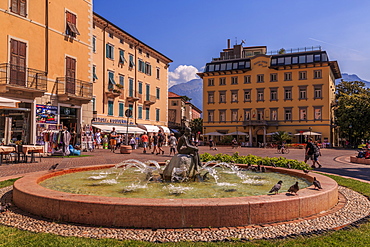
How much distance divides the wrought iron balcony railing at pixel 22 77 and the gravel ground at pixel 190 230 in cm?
1439

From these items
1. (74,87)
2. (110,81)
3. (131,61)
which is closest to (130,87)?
(131,61)

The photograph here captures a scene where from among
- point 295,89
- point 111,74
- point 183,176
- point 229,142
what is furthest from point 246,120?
point 183,176

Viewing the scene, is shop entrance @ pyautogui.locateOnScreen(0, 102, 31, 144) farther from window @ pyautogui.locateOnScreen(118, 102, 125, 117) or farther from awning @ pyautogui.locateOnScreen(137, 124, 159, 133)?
awning @ pyautogui.locateOnScreen(137, 124, 159, 133)

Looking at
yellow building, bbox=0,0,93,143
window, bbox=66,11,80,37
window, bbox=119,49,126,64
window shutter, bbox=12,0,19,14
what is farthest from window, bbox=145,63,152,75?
window shutter, bbox=12,0,19,14

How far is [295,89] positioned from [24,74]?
4226cm

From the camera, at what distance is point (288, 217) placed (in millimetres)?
5230

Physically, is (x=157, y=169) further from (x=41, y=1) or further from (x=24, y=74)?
(x=41, y=1)

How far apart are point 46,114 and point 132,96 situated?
19.0 m

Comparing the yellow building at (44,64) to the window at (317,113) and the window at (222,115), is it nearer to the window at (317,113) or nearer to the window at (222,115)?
the window at (222,115)

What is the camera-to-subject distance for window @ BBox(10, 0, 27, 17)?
18253 millimetres

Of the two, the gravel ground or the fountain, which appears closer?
the gravel ground

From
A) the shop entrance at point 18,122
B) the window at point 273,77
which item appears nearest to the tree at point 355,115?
the window at point 273,77

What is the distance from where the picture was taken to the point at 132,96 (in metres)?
38.5

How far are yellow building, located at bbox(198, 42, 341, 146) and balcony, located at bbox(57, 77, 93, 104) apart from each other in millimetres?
31978
